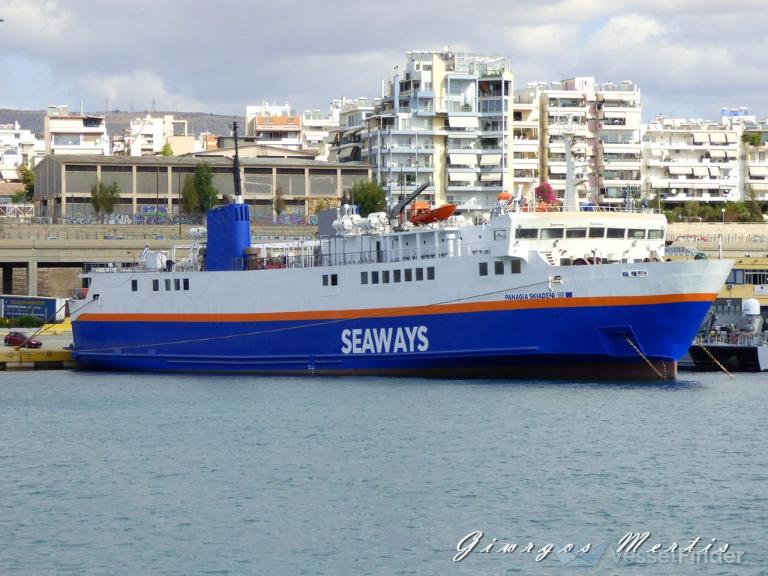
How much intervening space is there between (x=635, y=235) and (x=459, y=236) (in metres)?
5.66

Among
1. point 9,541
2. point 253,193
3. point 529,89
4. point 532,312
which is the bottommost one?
point 9,541

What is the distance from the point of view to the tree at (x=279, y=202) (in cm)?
9325

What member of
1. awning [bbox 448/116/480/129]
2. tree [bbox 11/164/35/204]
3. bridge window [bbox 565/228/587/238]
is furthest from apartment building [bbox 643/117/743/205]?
bridge window [bbox 565/228/587/238]

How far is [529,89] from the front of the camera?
343 feet

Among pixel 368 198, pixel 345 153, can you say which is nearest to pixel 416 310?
pixel 368 198

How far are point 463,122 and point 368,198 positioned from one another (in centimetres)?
1392

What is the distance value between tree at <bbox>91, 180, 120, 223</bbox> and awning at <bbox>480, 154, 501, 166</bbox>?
26538 mm

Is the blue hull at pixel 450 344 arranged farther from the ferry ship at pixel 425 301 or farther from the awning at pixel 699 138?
the awning at pixel 699 138

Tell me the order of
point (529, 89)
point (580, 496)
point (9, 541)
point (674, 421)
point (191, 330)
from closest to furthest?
1. point (9, 541)
2. point (580, 496)
3. point (674, 421)
4. point (191, 330)
5. point (529, 89)

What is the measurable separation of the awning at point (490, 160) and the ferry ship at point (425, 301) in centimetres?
4873

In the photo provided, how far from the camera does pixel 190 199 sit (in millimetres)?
87750

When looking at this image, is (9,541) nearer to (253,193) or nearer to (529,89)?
(253,193)

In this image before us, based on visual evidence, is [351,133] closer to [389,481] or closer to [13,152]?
[389,481]

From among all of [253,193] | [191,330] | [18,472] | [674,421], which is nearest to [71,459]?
[18,472]
